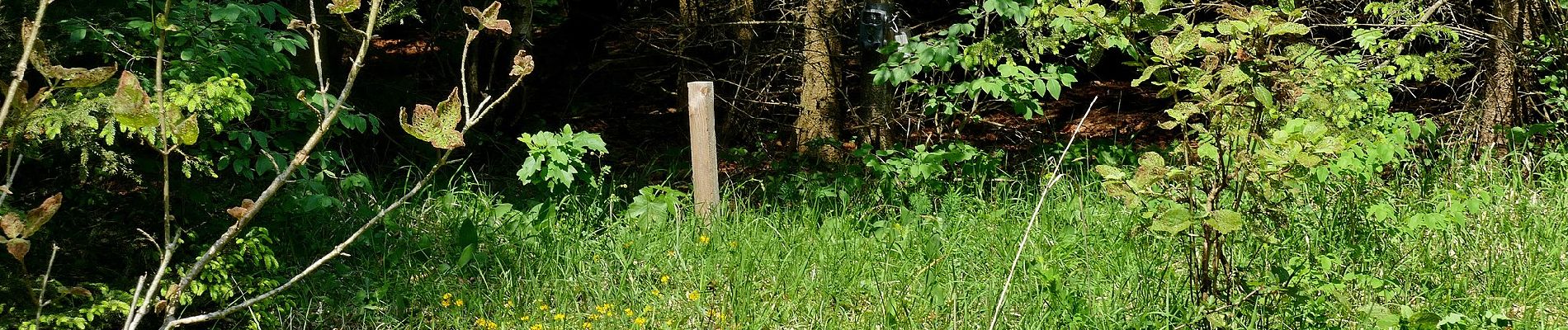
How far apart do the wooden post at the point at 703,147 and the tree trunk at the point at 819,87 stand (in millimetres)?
1392

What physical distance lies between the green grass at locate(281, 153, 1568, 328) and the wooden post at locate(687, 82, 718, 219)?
0.15 meters

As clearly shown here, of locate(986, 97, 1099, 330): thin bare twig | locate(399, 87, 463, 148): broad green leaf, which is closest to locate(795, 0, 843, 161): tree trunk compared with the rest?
locate(986, 97, 1099, 330): thin bare twig

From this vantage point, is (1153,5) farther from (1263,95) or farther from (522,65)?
(522,65)

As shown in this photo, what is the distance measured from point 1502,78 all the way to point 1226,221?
3857 mm

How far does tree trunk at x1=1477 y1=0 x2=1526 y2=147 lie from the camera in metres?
5.53

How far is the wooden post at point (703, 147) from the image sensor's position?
15.5 ft

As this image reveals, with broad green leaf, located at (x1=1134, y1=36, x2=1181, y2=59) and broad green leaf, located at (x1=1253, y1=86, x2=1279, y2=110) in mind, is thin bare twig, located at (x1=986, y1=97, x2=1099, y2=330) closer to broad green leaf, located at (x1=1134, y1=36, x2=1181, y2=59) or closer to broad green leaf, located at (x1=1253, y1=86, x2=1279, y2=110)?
broad green leaf, located at (x1=1134, y1=36, x2=1181, y2=59)

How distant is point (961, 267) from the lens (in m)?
3.94

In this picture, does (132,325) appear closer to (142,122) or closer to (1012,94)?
(142,122)

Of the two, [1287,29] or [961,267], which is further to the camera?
[961,267]

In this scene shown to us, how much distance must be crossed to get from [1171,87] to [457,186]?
12.8 ft

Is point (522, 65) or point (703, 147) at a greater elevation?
point (522, 65)

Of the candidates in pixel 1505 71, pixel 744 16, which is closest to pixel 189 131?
pixel 744 16

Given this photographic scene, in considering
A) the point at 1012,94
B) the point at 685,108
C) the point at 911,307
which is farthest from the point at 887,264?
the point at 685,108
